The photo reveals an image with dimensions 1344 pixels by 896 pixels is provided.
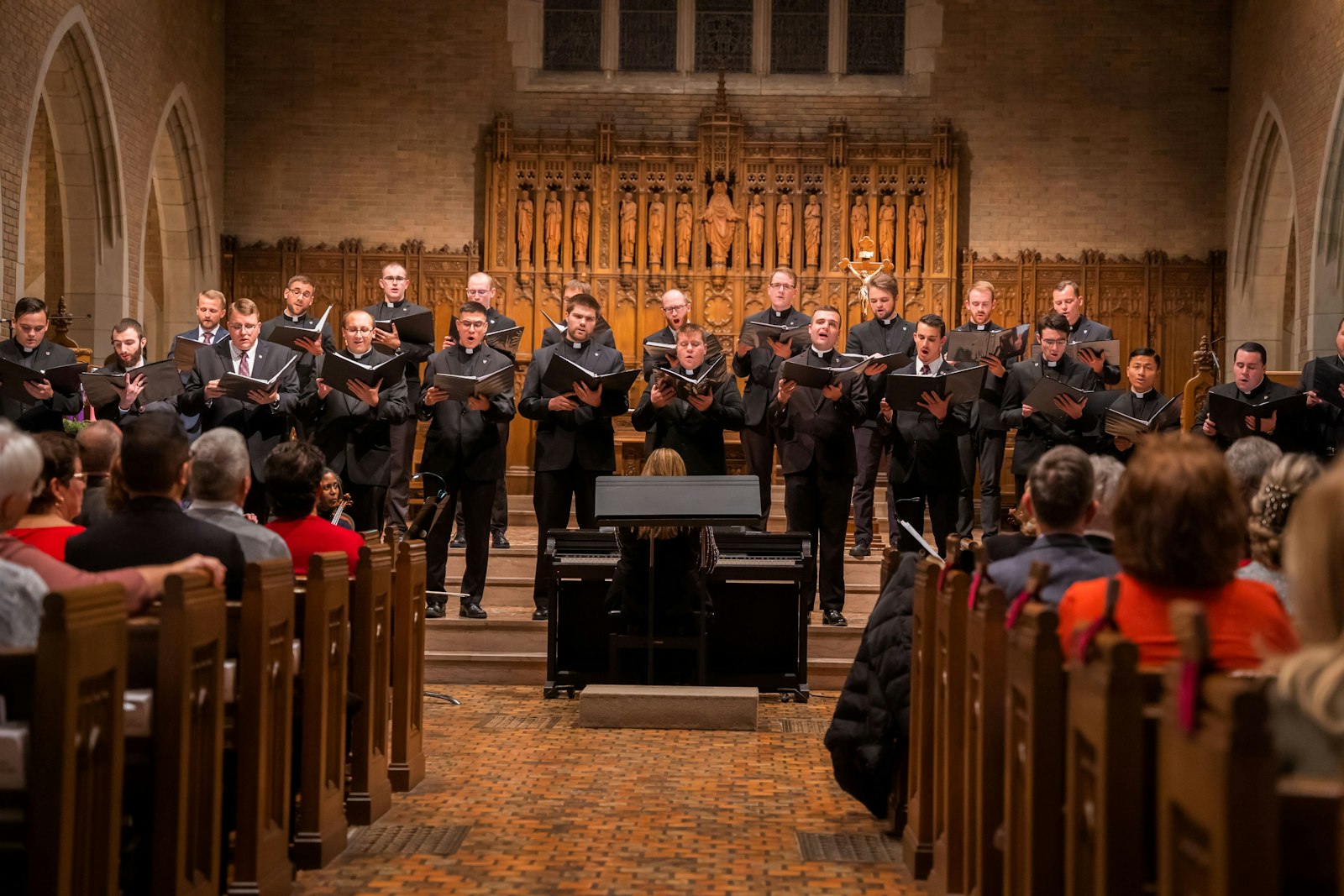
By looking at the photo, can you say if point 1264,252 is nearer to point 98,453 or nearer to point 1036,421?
point 1036,421

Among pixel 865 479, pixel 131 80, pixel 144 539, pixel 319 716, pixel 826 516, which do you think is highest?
pixel 131 80

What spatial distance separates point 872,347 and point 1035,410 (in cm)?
109

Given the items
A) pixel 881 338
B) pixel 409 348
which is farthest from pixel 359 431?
pixel 881 338

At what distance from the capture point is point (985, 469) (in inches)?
337

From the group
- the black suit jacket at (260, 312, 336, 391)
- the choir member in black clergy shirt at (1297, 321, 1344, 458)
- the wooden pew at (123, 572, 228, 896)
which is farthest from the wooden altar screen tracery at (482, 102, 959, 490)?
the wooden pew at (123, 572, 228, 896)

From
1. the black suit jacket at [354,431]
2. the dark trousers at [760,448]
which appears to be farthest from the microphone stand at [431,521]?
the dark trousers at [760,448]

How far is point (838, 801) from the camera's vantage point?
457 centimetres

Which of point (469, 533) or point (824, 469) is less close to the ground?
point (824, 469)

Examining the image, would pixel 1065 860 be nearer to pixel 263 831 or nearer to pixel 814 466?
pixel 263 831

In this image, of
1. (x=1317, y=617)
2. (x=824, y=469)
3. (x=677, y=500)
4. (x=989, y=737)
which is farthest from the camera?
(x=824, y=469)

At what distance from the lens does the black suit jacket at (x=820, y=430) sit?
23.2 feet

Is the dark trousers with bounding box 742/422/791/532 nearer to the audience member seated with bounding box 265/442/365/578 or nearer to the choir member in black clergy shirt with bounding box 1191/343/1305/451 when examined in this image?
the choir member in black clergy shirt with bounding box 1191/343/1305/451

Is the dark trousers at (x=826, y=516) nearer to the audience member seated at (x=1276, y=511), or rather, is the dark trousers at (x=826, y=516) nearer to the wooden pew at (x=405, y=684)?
the wooden pew at (x=405, y=684)

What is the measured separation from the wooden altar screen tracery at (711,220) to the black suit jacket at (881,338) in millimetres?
4104
